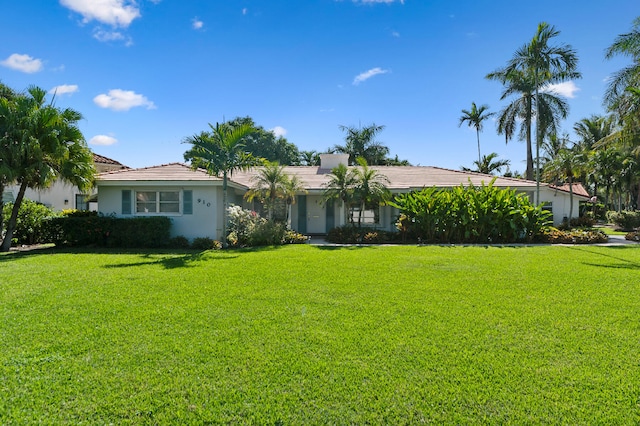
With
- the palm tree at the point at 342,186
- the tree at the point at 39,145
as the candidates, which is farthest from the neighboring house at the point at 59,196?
the palm tree at the point at 342,186

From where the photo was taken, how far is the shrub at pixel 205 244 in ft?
48.4

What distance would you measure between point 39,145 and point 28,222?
4.45 metres

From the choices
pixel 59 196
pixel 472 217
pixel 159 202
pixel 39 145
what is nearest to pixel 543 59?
pixel 472 217

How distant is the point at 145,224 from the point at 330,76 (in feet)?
35.4

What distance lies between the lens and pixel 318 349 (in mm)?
4336

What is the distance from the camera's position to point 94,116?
14.6 m

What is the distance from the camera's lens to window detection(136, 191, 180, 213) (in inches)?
626

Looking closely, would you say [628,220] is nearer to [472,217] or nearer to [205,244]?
[472,217]

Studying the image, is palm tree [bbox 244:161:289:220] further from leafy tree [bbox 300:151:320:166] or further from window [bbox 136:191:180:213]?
leafy tree [bbox 300:151:320:166]

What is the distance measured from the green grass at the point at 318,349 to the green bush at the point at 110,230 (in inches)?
247

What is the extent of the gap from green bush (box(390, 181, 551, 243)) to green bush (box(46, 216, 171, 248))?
10837mm

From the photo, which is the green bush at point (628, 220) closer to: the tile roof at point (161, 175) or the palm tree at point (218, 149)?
the palm tree at point (218, 149)

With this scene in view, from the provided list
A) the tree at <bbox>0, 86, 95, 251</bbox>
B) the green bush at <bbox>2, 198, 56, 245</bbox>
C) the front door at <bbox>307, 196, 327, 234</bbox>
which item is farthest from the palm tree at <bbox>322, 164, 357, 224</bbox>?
the green bush at <bbox>2, 198, 56, 245</bbox>

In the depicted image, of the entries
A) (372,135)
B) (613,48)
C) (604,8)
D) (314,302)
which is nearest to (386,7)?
(604,8)
